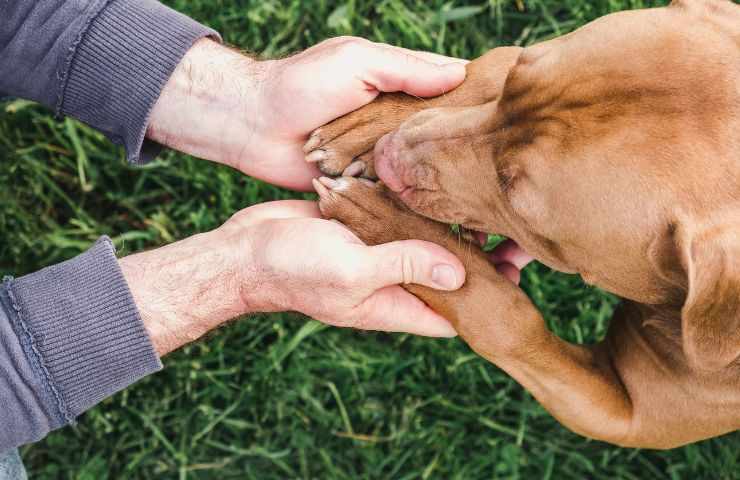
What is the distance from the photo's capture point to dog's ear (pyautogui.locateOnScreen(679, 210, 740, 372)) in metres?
3.18

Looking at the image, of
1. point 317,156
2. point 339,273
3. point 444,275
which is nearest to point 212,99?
point 317,156

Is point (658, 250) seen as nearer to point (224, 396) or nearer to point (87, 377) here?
point (87, 377)

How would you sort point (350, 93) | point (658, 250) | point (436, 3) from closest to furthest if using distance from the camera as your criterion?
1. point (658, 250)
2. point (350, 93)
3. point (436, 3)

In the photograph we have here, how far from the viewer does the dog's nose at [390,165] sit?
3812mm

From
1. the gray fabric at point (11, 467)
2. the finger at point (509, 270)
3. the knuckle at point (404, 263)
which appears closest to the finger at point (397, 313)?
the knuckle at point (404, 263)

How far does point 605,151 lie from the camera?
3217mm

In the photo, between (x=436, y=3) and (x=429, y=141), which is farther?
(x=436, y=3)

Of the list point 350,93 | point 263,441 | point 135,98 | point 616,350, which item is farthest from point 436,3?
point 263,441

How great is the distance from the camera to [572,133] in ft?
10.8

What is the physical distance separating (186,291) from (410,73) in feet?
4.84

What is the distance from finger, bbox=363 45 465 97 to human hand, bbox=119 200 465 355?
726 mm

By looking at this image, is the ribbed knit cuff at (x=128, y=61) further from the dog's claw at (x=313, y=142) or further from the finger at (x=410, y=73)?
the finger at (x=410, y=73)

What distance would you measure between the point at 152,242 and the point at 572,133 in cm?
318

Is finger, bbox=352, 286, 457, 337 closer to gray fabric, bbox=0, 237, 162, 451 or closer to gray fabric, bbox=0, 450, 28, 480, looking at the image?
gray fabric, bbox=0, 237, 162, 451
